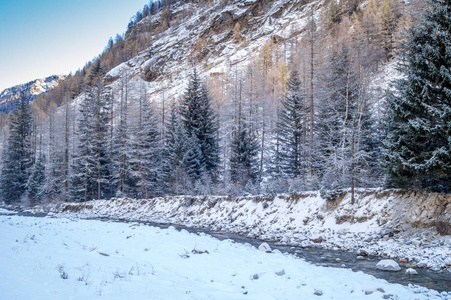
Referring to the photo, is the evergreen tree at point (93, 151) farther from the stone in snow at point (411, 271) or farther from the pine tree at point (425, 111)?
the stone in snow at point (411, 271)

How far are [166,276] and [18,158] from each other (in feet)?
175

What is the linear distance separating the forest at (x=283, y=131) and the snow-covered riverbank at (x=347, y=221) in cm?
79

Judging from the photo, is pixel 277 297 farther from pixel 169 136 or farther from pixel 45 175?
pixel 45 175

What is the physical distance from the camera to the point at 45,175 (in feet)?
136

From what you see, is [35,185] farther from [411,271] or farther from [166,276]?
[411,271]

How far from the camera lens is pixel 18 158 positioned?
45.9 m

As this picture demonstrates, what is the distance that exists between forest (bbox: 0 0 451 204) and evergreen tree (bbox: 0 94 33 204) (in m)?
0.19

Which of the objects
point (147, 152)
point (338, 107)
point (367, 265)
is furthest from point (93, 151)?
point (367, 265)

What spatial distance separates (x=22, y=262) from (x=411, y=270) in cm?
1007

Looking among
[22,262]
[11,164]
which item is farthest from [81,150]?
[22,262]

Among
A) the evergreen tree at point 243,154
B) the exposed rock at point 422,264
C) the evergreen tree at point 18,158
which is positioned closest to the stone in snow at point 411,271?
the exposed rock at point 422,264

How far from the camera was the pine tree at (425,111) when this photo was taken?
32.5ft

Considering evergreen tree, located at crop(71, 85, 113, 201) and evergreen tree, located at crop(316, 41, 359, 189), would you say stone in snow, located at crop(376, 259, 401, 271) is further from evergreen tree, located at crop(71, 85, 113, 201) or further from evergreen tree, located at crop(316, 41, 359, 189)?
evergreen tree, located at crop(71, 85, 113, 201)

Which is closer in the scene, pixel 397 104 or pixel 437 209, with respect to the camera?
pixel 437 209
